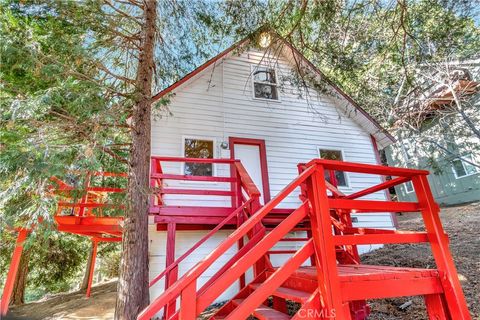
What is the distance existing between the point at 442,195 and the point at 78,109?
53.7 feet

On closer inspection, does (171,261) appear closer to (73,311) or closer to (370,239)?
(370,239)

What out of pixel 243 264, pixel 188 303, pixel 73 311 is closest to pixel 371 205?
pixel 243 264

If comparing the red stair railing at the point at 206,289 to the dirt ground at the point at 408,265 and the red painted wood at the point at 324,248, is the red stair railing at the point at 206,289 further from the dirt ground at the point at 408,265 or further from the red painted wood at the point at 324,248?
the dirt ground at the point at 408,265

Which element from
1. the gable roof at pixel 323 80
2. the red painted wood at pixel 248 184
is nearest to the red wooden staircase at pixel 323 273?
the red painted wood at pixel 248 184

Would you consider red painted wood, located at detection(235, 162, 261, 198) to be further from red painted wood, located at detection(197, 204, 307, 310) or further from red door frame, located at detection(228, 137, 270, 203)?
red painted wood, located at detection(197, 204, 307, 310)

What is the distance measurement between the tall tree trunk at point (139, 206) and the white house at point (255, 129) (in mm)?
1685

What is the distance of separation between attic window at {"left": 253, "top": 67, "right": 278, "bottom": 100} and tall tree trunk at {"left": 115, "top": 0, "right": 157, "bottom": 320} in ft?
12.5

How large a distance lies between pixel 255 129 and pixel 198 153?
1792 mm

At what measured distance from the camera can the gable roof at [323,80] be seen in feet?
18.4

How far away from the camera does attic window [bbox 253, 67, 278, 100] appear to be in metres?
8.12

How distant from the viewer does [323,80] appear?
A: 248 inches

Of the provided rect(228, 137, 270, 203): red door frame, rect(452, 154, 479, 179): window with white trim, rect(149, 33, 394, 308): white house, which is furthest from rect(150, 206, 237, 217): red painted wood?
rect(452, 154, 479, 179): window with white trim

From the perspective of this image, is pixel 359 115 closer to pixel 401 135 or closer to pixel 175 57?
pixel 401 135

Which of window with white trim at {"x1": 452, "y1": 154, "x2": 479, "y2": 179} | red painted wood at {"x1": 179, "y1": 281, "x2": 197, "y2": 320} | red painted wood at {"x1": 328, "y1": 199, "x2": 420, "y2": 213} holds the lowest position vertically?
red painted wood at {"x1": 179, "y1": 281, "x2": 197, "y2": 320}
